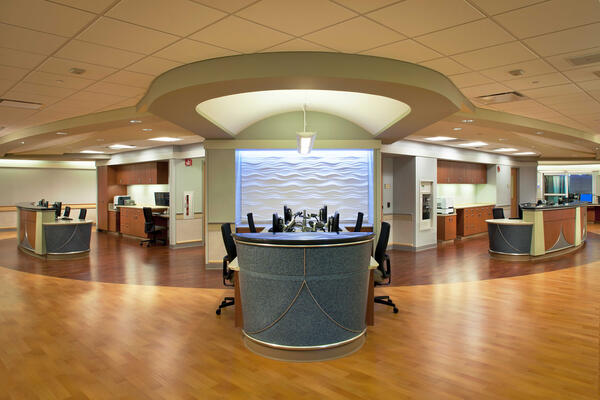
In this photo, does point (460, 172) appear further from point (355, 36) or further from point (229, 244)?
point (355, 36)

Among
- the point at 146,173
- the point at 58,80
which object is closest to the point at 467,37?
the point at 58,80

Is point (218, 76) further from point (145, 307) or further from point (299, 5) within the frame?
point (145, 307)

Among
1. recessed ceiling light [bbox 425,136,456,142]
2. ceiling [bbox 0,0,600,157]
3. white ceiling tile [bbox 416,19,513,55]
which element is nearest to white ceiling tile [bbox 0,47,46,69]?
ceiling [bbox 0,0,600,157]

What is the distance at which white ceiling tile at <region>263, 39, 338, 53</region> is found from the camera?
12.3 feet

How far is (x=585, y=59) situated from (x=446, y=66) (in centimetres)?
135

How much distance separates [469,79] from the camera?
493cm

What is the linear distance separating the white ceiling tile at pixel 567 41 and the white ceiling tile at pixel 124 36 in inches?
128

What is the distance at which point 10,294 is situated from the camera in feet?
19.9

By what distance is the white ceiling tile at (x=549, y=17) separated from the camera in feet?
9.72

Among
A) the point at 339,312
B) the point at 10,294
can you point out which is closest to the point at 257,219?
the point at 10,294

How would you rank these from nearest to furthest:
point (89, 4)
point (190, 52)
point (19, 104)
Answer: point (89, 4), point (190, 52), point (19, 104)

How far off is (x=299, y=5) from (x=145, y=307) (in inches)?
167

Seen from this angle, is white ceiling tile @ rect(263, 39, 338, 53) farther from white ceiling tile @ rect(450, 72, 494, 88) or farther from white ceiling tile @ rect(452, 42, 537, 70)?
white ceiling tile @ rect(450, 72, 494, 88)

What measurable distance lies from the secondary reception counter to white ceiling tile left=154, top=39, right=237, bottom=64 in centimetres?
738
